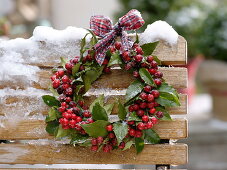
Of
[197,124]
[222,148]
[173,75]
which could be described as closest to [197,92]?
[197,124]

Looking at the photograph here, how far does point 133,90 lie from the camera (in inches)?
44.5

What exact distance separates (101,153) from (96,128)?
0.38 ft

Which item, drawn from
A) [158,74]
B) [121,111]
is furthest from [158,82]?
[121,111]

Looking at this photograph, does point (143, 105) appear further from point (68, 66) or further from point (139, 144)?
Result: point (68, 66)

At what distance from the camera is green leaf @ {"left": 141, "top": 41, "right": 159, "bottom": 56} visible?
3.76 feet

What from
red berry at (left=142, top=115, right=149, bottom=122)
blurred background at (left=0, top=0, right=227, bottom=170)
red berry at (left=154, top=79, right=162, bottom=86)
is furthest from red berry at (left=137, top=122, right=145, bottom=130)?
blurred background at (left=0, top=0, right=227, bottom=170)

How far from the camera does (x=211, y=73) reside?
2939 mm

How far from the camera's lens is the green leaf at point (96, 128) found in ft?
3.61

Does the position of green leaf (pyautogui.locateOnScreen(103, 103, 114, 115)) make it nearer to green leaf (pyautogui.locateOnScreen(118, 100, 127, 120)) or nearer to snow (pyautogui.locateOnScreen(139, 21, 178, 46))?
green leaf (pyautogui.locateOnScreen(118, 100, 127, 120))

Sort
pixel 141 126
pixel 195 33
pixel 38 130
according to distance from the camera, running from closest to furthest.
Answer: pixel 141 126 → pixel 38 130 → pixel 195 33

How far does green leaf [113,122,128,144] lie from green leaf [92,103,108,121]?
4 cm

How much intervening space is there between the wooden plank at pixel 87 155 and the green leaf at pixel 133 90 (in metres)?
0.16

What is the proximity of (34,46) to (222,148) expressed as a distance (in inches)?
72.9

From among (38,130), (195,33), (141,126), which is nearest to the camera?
(141,126)
